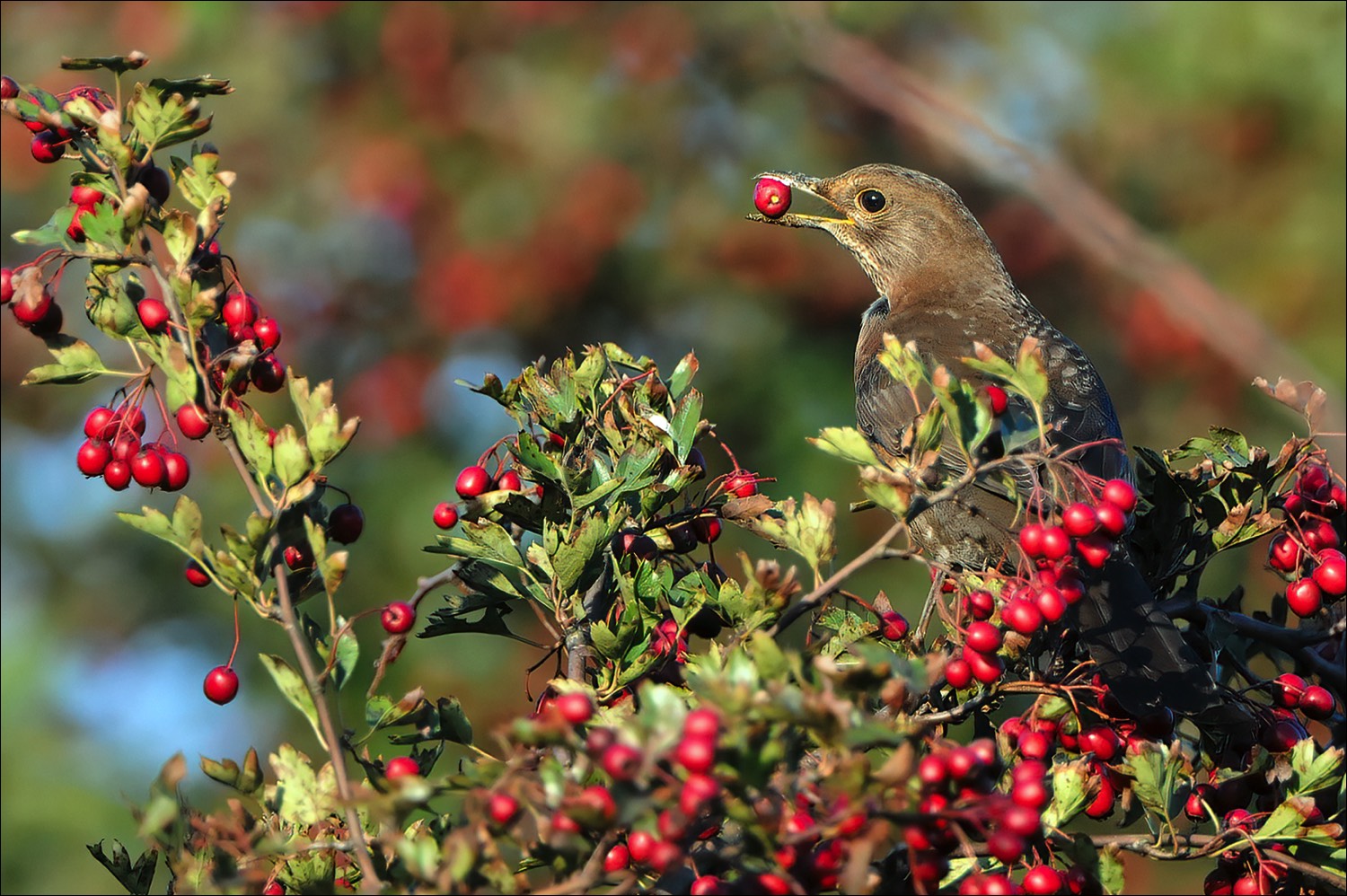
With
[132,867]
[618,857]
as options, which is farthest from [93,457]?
[618,857]

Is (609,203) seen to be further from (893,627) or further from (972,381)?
(893,627)

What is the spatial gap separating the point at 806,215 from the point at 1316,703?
3275mm

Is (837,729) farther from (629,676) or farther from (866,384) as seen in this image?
(866,384)

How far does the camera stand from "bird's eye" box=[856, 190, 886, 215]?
569cm

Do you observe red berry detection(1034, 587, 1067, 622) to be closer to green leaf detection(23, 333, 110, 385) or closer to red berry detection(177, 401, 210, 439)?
red berry detection(177, 401, 210, 439)

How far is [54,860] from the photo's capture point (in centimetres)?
638

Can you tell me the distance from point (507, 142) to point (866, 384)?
10.8 ft

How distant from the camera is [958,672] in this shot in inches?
97.6

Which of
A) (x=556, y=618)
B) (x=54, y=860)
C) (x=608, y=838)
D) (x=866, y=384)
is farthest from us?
(x=54, y=860)

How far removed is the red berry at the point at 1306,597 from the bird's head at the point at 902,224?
2.90 m

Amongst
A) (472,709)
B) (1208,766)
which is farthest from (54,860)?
(1208,766)

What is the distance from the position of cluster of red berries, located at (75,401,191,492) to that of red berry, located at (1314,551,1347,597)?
6.87 ft

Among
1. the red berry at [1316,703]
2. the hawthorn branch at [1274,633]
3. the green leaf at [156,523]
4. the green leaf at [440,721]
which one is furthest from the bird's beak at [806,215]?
the green leaf at [156,523]

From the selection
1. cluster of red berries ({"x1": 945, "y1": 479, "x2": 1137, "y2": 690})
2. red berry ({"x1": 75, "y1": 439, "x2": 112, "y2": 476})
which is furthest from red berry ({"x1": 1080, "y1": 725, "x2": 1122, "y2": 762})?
red berry ({"x1": 75, "y1": 439, "x2": 112, "y2": 476})
